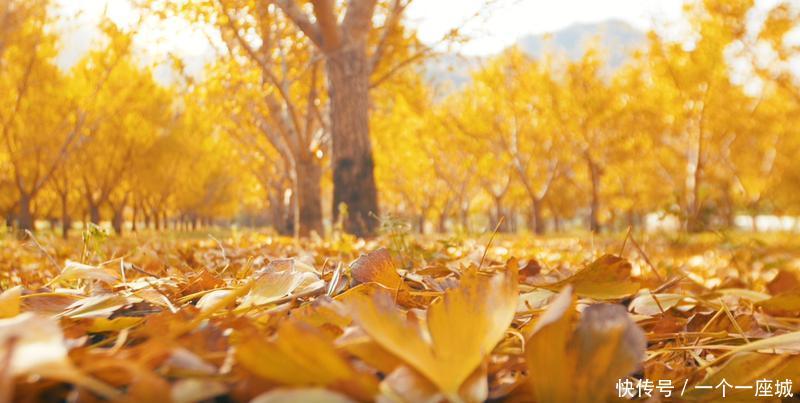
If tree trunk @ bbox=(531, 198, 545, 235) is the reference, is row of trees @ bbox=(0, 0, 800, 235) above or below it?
above

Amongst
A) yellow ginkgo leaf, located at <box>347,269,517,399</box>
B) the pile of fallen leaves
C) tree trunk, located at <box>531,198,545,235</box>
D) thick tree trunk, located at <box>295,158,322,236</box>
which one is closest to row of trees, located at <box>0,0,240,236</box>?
thick tree trunk, located at <box>295,158,322,236</box>

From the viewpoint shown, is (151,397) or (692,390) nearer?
(151,397)

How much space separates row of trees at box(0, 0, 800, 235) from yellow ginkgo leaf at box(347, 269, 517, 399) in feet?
7.37

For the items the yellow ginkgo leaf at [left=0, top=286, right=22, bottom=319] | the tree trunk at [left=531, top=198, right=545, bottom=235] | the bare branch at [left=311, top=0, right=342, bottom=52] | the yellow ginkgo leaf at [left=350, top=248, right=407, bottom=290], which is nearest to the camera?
the yellow ginkgo leaf at [left=0, top=286, right=22, bottom=319]

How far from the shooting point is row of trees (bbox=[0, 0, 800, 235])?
7598mm

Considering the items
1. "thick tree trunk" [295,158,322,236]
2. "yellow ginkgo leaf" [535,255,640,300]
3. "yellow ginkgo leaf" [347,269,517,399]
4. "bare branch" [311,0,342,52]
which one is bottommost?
"thick tree trunk" [295,158,322,236]

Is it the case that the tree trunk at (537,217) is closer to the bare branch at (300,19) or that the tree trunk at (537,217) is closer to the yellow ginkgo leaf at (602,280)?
the bare branch at (300,19)

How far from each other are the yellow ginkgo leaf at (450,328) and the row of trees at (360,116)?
225cm

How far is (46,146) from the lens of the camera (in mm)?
16828

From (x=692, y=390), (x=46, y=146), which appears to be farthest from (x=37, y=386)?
(x=46, y=146)

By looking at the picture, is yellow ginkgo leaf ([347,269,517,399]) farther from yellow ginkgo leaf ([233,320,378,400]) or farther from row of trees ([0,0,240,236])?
row of trees ([0,0,240,236])

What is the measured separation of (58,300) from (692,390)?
700 mm

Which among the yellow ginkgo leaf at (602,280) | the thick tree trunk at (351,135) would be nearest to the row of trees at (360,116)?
the thick tree trunk at (351,135)

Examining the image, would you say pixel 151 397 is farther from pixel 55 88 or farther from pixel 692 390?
pixel 55 88
